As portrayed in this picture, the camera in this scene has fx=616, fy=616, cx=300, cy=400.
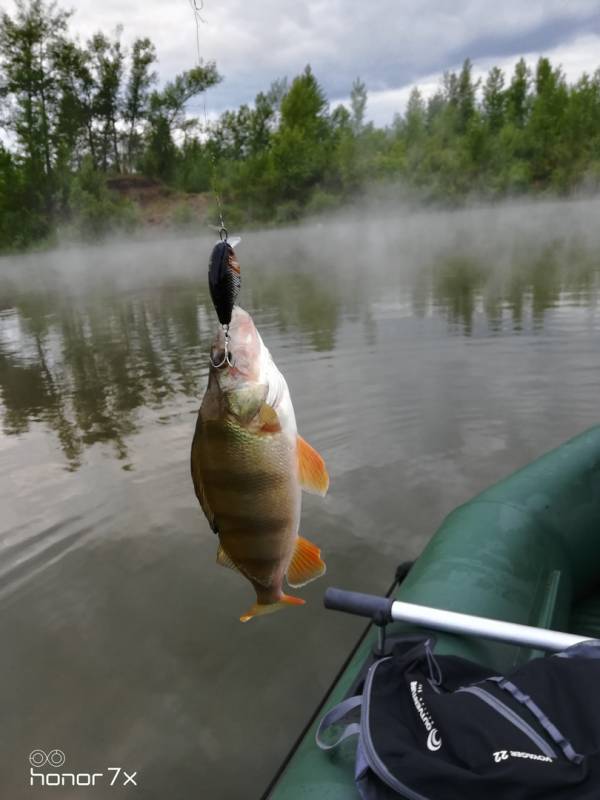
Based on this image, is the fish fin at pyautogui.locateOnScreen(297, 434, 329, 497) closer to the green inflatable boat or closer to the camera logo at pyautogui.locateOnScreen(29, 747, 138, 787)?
the green inflatable boat

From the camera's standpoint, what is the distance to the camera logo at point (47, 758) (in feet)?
9.29

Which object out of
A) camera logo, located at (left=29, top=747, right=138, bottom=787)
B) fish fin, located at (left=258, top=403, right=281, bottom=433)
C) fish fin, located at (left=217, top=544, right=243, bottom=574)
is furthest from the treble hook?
camera logo, located at (left=29, top=747, right=138, bottom=787)

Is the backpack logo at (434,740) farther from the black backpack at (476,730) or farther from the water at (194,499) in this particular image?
the water at (194,499)

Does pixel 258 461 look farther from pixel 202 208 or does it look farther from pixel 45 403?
pixel 202 208

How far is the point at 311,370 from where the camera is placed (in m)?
8.52

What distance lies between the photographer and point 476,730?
1.47 metres

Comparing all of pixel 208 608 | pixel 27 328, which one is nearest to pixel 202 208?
pixel 27 328

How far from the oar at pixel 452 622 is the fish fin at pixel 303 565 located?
23.9 inches

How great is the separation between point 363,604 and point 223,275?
132 cm

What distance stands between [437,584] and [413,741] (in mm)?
908

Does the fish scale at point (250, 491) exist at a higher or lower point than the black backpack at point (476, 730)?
higher

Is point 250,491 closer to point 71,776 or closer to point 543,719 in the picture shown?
point 543,719

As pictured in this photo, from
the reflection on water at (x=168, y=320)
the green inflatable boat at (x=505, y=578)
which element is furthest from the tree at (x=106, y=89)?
the green inflatable boat at (x=505, y=578)

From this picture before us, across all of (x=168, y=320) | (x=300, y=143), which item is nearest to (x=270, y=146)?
(x=300, y=143)
